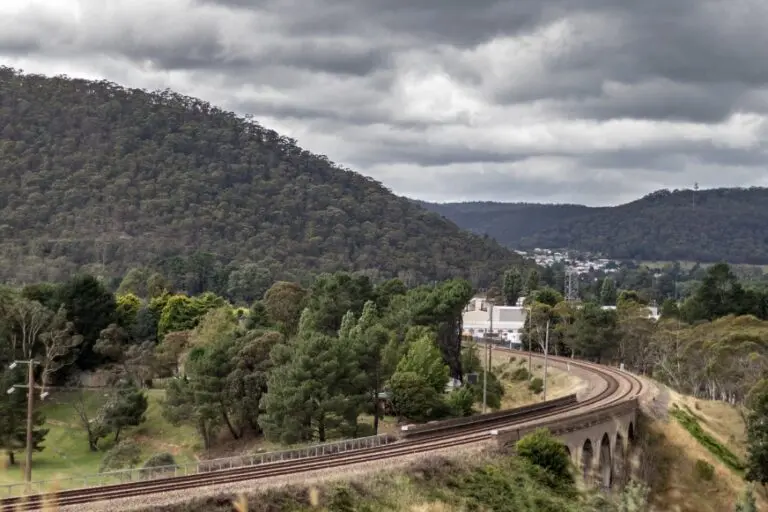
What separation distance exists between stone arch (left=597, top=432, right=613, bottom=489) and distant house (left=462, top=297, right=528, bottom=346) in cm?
5629

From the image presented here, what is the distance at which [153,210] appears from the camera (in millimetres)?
159250

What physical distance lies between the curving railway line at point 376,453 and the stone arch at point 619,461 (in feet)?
7.13

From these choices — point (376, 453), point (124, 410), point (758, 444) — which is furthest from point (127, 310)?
point (758, 444)

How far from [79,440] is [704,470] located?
3239cm

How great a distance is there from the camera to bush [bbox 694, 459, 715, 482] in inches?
1817

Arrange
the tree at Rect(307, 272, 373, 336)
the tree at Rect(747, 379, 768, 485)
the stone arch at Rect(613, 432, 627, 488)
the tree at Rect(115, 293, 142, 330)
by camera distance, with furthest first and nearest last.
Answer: the tree at Rect(115, 293, 142, 330)
the tree at Rect(307, 272, 373, 336)
the stone arch at Rect(613, 432, 627, 488)
the tree at Rect(747, 379, 768, 485)

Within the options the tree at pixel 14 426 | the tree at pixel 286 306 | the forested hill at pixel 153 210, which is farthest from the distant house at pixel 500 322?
the tree at pixel 14 426

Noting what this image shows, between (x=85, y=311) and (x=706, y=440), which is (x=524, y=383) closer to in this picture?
(x=706, y=440)

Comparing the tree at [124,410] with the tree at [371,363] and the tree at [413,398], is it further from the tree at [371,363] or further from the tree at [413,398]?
the tree at [413,398]

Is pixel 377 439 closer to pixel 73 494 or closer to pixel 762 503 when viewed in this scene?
pixel 73 494

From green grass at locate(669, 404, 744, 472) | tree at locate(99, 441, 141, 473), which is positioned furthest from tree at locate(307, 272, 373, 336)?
green grass at locate(669, 404, 744, 472)

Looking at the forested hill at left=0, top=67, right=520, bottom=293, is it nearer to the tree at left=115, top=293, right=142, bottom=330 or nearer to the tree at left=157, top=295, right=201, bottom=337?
the tree at left=115, top=293, right=142, bottom=330

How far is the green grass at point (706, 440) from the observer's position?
48.6 m

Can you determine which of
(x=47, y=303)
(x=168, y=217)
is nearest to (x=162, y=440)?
(x=47, y=303)
